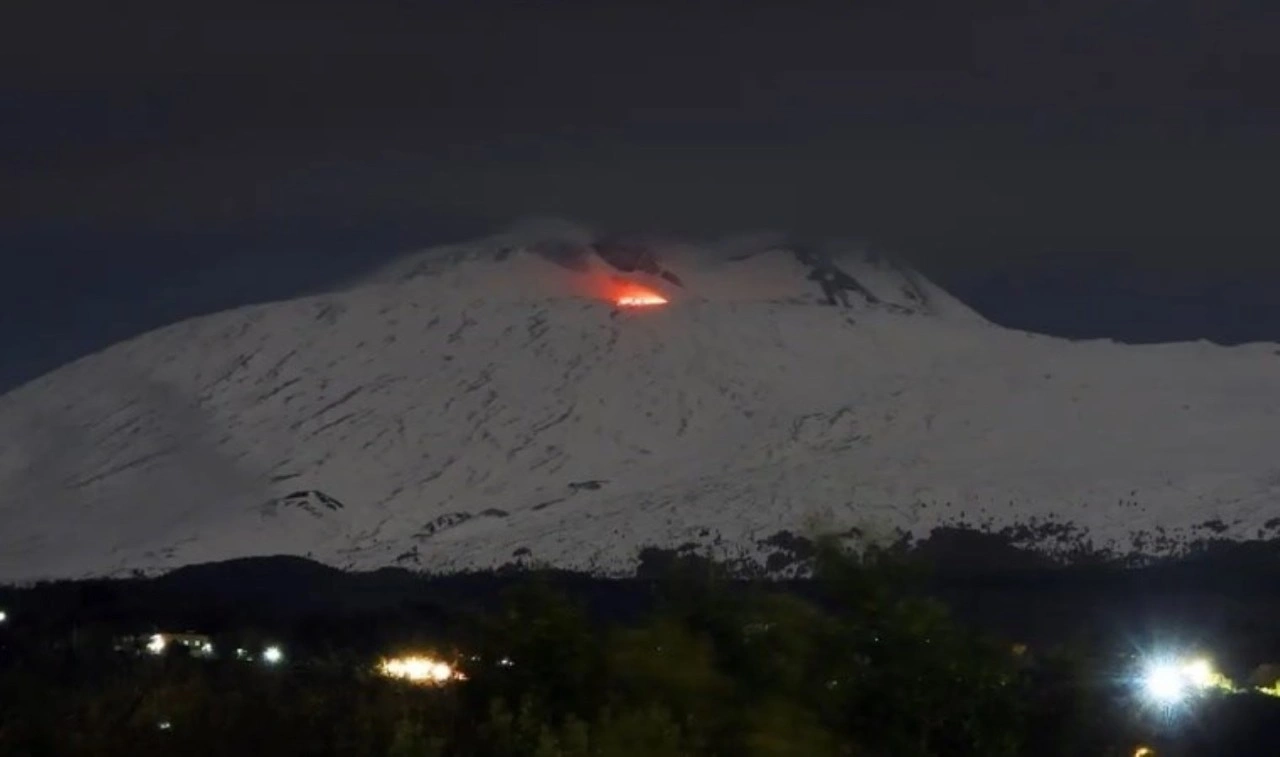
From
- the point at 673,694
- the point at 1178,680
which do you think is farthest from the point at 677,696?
the point at 1178,680

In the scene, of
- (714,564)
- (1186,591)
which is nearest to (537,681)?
(714,564)

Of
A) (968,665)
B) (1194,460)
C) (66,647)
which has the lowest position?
(66,647)

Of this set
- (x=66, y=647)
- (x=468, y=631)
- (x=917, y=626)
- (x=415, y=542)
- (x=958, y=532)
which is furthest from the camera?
(x=415, y=542)

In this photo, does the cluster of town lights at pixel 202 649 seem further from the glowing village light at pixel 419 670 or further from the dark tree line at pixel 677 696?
the dark tree line at pixel 677 696

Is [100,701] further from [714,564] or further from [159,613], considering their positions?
[159,613]

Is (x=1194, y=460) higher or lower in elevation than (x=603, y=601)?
higher

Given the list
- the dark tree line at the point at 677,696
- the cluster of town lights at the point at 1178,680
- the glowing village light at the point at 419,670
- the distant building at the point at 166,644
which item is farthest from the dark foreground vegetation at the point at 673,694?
the distant building at the point at 166,644

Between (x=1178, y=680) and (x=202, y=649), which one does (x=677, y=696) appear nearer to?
(x=1178, y=680)
